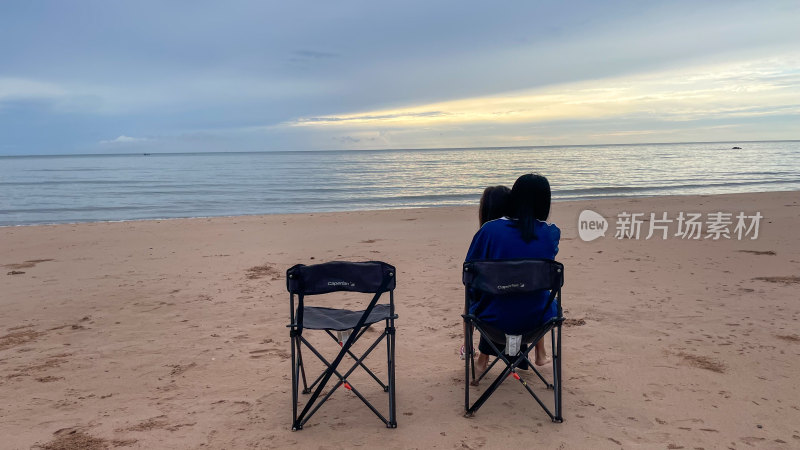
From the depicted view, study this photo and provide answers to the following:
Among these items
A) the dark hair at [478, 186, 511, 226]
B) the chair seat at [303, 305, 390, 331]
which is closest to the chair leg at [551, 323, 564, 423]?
the dark hair at [478, 186, 511, 226]

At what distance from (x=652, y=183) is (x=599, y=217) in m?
15.0

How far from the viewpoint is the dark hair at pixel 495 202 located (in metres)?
3.28

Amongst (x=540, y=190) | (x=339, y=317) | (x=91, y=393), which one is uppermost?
(x=540, y=190)

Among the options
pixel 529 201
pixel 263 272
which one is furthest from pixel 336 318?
pixel 263 272

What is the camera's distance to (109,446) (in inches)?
107

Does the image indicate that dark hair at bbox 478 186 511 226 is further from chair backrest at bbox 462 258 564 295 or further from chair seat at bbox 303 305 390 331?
chair seat at bbox 303 305 390 331

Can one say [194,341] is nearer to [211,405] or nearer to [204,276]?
[211,405]

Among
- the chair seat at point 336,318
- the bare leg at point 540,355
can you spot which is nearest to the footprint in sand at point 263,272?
the chair seat at point 336,318

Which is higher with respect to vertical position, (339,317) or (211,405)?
(339,317)

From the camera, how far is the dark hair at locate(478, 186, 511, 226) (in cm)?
328

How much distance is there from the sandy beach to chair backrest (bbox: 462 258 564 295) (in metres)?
0.78

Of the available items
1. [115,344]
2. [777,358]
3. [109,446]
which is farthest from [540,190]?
[115,344]

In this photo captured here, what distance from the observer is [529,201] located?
3.03 meters

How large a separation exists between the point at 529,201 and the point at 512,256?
34cm
